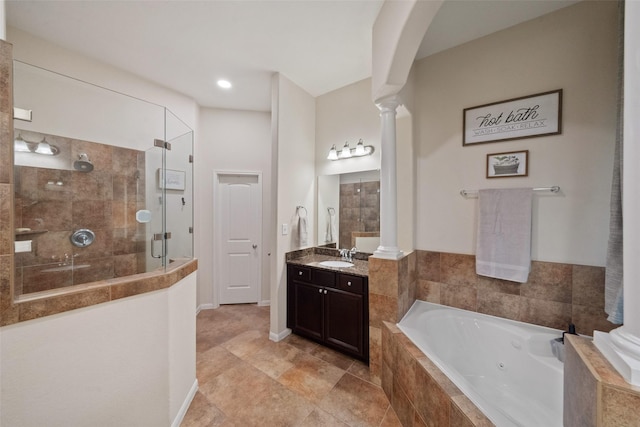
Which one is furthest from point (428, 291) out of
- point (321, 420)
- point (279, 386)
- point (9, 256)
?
point (9, 256)

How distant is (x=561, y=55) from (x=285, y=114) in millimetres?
2430

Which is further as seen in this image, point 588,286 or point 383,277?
point 383,277

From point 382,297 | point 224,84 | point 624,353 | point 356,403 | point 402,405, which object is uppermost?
point 224,84

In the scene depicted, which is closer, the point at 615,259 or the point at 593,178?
the point at 615,259

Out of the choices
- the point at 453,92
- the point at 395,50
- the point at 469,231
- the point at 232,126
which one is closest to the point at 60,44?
the point at 232,126

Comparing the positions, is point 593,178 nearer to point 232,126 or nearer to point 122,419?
point 122,419

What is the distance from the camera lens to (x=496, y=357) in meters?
1.83

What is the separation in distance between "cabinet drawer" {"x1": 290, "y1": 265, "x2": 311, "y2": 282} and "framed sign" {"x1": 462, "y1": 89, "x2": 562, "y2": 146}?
200 cm

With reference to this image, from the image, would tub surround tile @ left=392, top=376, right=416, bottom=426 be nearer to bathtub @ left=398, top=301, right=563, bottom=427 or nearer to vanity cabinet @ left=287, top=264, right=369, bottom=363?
bathtub @ left=398, top=301, right=563, bottom=427

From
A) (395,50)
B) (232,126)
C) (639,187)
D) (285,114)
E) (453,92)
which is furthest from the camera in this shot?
(232,126)

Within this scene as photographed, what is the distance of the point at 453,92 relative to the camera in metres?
2.24

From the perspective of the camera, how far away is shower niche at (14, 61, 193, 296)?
1.77 metres

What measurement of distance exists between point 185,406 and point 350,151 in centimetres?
277

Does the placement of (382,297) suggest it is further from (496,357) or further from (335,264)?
(496,357)
